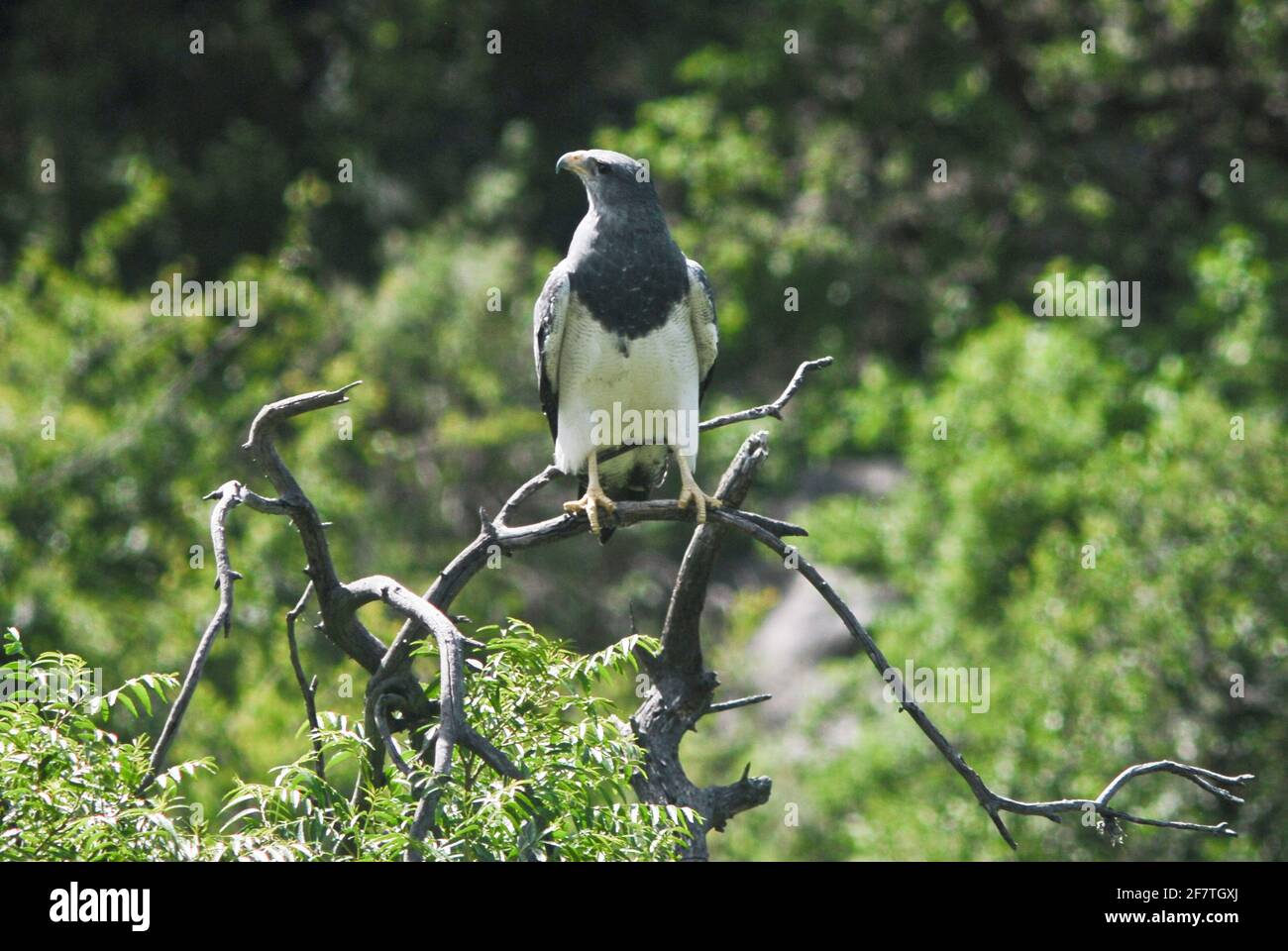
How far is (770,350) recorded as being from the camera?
16.4 meters

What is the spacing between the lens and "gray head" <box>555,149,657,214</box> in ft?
17.4

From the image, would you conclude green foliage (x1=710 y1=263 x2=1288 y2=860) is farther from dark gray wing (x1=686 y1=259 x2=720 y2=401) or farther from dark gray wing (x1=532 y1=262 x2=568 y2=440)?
dark gray wing (x1=532 y1=262 x2=568 y2=440)

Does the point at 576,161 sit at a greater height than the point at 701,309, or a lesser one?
greater

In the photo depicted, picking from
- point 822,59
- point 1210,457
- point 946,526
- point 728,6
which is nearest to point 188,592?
point 946,526

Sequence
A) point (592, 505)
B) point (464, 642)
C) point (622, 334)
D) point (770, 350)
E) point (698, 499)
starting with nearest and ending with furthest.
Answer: point (464, 642), point (698, 499), point (592, 505), point (622, 334), point (770, 350)

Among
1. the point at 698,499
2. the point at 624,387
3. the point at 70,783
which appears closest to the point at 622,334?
the point at 624,387

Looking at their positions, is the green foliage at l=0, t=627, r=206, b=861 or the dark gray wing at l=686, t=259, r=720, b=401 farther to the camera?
the dark gray wing at l=686, t=259, r=720, b=401

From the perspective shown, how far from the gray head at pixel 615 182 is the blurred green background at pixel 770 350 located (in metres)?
4.48

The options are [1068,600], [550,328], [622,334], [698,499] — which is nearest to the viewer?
[698,499]

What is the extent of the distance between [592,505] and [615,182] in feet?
3.95

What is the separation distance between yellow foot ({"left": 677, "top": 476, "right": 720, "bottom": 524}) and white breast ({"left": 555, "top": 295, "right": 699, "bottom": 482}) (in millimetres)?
419

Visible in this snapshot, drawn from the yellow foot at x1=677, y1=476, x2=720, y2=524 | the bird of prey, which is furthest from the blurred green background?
the yellow foot at x1=677, y1=476, x2=720, y2=524

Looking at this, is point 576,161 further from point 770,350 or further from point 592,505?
point 770,350

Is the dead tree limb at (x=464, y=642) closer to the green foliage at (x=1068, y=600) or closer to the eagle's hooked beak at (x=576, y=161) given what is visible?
the eagle's hooked beak at (x=576, y=161)
